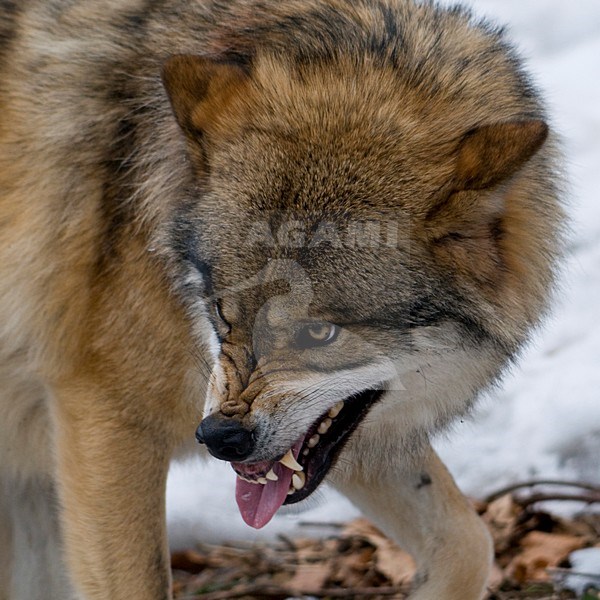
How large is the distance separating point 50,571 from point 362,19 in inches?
112

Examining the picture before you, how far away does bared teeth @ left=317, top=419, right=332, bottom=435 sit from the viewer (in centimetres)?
395

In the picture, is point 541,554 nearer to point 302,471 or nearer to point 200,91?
point 302,471

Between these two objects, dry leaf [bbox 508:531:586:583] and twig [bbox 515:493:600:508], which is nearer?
dry leaf [bbox 508:531:586:583]

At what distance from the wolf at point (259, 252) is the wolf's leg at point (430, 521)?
1 centimetres

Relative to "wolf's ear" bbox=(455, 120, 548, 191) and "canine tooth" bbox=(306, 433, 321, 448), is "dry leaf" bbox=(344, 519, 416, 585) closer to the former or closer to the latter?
"canine tooth" bbox=(306, 433, 321, 448)

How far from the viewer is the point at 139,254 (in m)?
4.11

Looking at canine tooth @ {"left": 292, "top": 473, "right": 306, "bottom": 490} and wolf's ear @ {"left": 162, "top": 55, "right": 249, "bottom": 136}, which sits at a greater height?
wolf's ear @ {"left": 162, "top": 55, "right": 249, "bottom": 136}

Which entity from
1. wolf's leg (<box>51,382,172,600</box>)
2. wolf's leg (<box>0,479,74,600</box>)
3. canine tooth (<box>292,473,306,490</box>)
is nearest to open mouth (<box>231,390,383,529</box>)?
canine tooth (<box>292,473,306,490</box>)

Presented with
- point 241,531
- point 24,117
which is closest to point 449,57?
point 24,117

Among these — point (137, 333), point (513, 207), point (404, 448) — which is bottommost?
point (404, 448)

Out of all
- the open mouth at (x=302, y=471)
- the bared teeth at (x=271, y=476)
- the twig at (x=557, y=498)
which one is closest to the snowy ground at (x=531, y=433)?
the twig at (x=557, y=498)

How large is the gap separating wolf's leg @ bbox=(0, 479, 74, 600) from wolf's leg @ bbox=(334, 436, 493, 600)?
1.34 m

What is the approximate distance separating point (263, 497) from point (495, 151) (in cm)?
144

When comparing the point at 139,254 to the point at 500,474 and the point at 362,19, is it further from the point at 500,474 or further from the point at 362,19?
the point at 500,474
